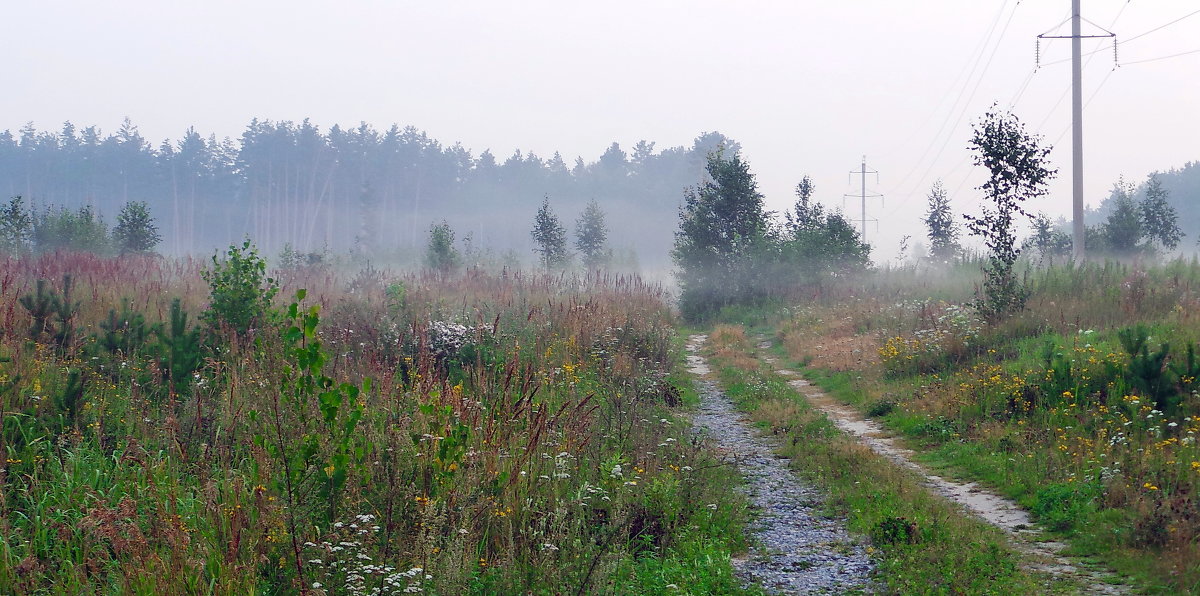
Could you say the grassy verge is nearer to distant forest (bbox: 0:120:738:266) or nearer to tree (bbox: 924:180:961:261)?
tree (bbox: 924:180:961:261)

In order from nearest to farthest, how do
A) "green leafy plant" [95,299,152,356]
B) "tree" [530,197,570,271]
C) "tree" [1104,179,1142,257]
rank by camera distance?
"green leafy plant" [95,299,152,356]
"tree" [1104,179,1142,257]
"tree" [530,197,570,271]

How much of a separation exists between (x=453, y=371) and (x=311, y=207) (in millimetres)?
118981

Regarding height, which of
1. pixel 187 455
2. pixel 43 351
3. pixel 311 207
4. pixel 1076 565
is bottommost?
pixel 1076 565

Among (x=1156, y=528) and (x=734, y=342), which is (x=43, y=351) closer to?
(x=1156, y=528)

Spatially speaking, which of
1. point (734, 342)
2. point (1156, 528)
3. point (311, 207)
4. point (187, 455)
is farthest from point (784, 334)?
point (311, 207)

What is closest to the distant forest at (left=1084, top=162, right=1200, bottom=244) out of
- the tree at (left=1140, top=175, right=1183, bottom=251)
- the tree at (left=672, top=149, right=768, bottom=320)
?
the tree at (left=1140, top=175, right=1183, bottom=251)

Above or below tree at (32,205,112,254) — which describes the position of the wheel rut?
below

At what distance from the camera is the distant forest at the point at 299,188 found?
117875 mm

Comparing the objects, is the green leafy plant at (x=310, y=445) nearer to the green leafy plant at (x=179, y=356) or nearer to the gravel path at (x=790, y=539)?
the gravel path at (x=790, y=539)

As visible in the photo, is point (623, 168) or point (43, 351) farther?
point (623, 168)

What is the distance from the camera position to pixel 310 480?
4496mm

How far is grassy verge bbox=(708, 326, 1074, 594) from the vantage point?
201 inches

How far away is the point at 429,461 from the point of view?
16.5 feet

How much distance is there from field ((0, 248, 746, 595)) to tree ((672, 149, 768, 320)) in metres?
23.8
